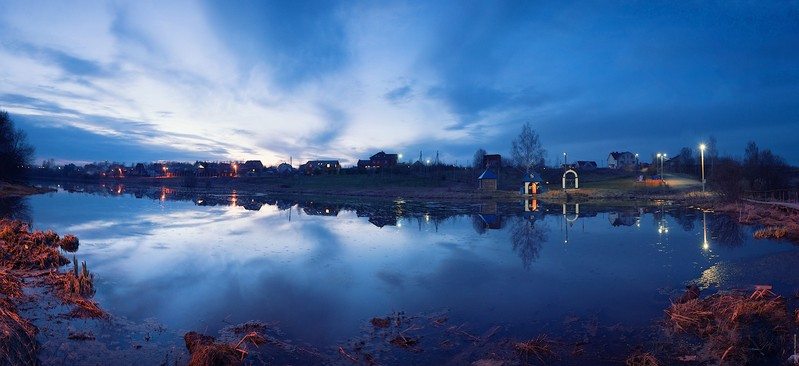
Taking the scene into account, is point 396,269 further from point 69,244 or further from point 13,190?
point 13,190

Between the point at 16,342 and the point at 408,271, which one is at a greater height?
Answer: the point at 16,342

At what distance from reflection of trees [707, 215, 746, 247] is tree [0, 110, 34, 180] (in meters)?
76.1

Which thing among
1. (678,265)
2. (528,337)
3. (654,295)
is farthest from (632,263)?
(528,337)

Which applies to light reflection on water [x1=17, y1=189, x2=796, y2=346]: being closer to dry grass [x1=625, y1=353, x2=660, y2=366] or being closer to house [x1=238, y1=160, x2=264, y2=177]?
dry grass [x1=625, y1=353, x2=660, y2=366]

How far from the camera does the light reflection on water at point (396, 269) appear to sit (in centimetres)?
905

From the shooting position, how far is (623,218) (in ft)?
88.5

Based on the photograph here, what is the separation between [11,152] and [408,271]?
71.9 metres

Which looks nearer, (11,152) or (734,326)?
(734,326)

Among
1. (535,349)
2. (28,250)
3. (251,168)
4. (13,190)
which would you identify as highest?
(251,168)

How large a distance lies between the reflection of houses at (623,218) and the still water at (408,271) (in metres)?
1.06

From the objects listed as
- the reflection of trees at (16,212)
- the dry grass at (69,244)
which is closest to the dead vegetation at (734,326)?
the dry grass at (69,244)

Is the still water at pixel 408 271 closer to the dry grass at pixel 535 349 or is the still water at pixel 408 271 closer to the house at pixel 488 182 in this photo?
the dry grass at pixel 535 349

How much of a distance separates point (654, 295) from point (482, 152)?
95656 millimetres

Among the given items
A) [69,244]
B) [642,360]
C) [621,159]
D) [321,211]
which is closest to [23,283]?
[69,244]
